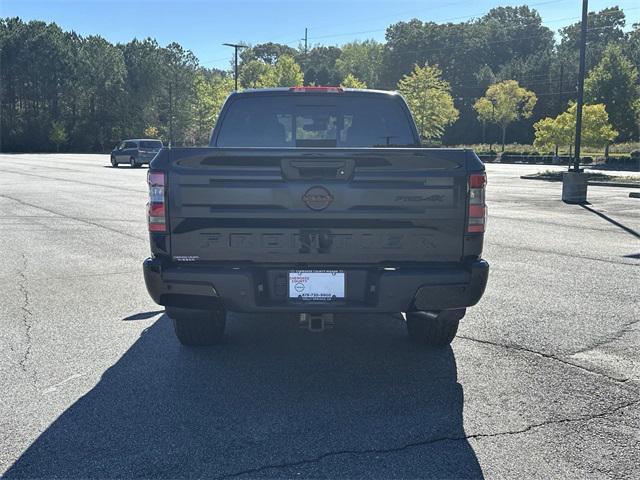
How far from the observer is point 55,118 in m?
87.0

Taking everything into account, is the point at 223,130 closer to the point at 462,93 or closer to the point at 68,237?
the point at 68,237

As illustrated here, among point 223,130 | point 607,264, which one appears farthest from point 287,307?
point 607,264

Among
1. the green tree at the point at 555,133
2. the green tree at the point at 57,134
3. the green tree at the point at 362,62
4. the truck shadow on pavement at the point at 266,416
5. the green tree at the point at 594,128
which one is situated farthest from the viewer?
the green tree at the point at 362,62

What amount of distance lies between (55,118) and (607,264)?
8948cm

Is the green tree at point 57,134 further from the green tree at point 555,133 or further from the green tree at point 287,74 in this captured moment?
the green tree at point 555,133

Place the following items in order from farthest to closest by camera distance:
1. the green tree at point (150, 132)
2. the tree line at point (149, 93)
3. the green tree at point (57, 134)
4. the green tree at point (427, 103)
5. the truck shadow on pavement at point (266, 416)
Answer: the green tree at point (150, 132) → the green tree at point (57, 134) → the tree line at point (149, 93) → the green tree at point (427, 103) → the truck shadow on pavement at point (266, 416)

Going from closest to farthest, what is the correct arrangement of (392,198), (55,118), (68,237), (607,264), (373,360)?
(392,198) → (373,360) → (607,264) → (68,237) → (55,118)

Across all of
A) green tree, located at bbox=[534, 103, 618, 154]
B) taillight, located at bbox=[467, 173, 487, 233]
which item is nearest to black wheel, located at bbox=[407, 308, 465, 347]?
taillight, located at bbox=[467, 173, 487, 233]

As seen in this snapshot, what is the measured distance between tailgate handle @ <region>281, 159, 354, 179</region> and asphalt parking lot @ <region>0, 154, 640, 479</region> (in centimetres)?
140

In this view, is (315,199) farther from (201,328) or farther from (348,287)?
(201,328)

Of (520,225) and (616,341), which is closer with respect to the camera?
(616,341)

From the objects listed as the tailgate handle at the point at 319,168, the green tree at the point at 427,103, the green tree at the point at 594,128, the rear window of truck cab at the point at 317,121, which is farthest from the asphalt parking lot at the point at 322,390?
the green tree at the point at 427,103

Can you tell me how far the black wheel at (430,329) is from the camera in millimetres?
4918

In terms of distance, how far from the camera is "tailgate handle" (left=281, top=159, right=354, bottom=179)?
3.97 m
